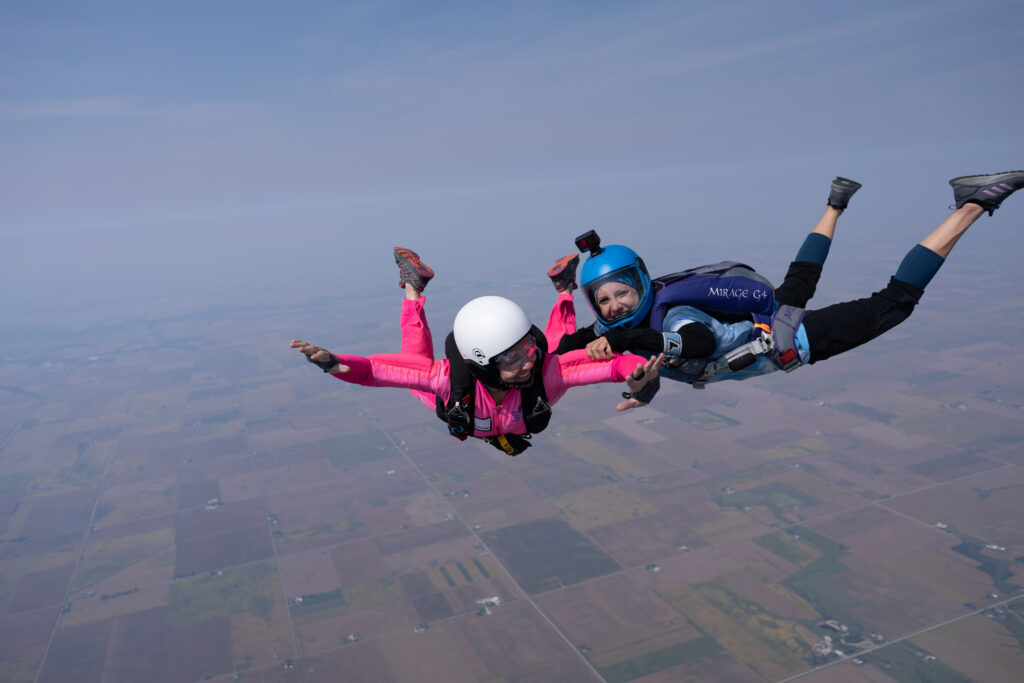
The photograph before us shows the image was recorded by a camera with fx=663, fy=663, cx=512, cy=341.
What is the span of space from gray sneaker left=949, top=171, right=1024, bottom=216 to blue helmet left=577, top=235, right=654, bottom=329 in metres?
3.71

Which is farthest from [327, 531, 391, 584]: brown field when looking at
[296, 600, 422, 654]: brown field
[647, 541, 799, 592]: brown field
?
[647, 541, 799, 592]: brown field

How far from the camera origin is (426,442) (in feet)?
407

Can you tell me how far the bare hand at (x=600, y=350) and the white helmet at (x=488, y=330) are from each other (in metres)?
0.79

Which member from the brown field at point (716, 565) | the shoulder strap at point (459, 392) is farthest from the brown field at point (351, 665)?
the shoulder strap at point (459, 392)

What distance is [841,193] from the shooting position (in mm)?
9078

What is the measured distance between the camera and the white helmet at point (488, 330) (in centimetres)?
754

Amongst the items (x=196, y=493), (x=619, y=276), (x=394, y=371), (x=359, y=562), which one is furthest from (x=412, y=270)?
(x=196, y=493)

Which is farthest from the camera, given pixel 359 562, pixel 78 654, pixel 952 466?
pixel 952 466

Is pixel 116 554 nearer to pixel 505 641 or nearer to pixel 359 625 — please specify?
pixel 359 625

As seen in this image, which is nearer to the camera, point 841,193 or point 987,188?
point 987,188

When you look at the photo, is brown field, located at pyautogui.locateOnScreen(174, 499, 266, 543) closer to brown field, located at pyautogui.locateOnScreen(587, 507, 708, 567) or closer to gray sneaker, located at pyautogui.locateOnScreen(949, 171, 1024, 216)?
brown field, located at pyautogui.locateOnScreen(587, 507, 708, 567)

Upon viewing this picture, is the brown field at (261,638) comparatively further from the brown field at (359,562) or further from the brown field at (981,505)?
the brown field at (981,505)

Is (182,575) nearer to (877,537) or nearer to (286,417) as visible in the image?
(286,417)

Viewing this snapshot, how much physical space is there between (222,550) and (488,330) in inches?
3746
